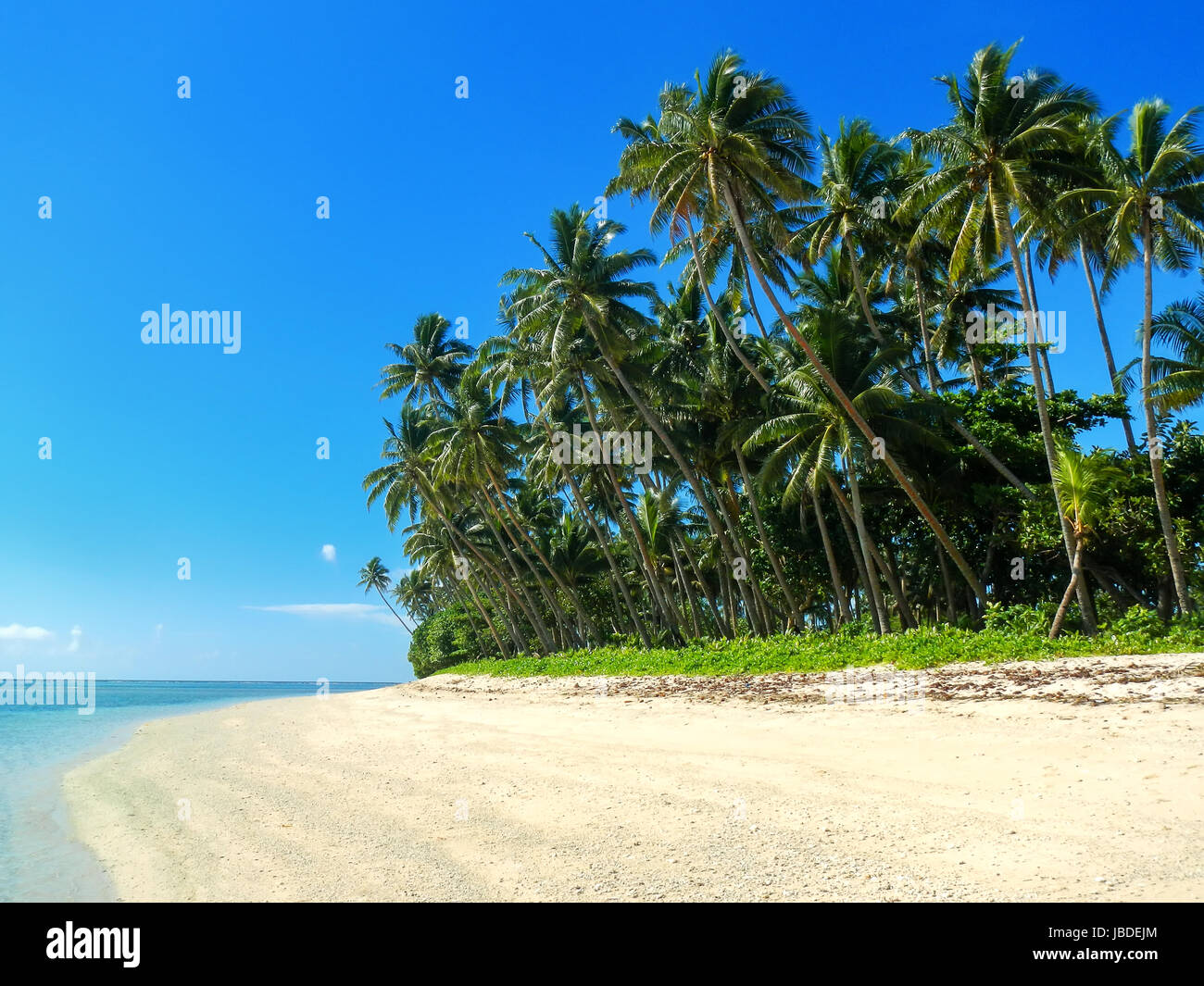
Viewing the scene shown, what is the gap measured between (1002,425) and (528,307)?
1646cm

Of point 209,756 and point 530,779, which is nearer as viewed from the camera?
point 530,779

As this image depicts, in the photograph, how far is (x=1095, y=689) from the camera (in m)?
10.4

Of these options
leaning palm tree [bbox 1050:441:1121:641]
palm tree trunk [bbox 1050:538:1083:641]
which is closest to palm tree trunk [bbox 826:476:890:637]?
palm tree trunk [bbox 1050:538:1083:641]

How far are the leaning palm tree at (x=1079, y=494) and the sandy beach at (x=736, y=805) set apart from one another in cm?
371

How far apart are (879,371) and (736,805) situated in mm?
18239

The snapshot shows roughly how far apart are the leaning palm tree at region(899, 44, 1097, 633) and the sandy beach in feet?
31.2

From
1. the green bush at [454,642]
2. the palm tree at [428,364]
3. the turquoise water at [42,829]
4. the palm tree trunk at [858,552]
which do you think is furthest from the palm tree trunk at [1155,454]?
the green bush at [454,642]

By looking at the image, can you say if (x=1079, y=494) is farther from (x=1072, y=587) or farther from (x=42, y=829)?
(x=42, y=829)

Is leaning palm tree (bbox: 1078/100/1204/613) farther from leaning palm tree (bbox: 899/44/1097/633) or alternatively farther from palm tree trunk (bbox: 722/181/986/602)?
palm tree trunk (bbox: 722/181/986/602)

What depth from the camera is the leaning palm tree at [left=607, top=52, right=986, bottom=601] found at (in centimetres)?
1972
